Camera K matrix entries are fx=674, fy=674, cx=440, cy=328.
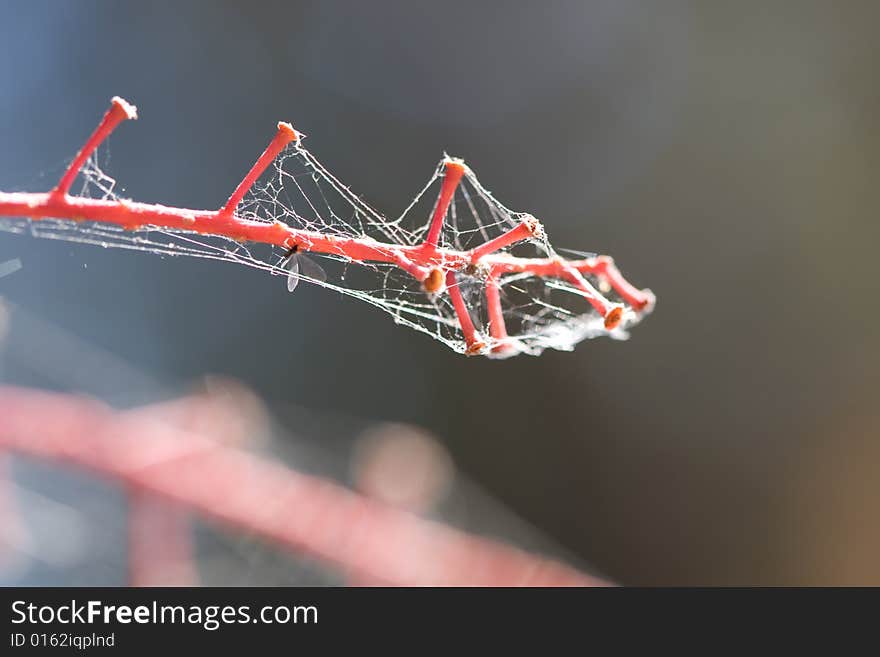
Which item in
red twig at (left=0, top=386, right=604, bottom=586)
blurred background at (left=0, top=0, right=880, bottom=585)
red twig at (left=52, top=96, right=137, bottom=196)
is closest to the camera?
red twig at (left=52, top=96, right=137, bottom=196)

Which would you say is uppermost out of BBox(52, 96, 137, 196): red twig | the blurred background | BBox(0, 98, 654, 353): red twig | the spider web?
the blurred background

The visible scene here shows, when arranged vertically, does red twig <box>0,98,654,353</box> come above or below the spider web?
below

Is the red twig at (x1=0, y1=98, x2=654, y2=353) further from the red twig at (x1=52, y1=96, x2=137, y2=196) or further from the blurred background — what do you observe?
the blurred background

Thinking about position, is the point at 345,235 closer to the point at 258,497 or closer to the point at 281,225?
the point at 281,225

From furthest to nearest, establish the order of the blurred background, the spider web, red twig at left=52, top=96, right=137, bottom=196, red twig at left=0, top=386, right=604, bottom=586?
the blurred background < red twig at left=0, top=386, right=604, bottom=586 < the spider web < red twig at left=52, top=96, right=137, bottom=196

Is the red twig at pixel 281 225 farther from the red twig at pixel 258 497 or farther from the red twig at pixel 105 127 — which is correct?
the red twig at pixel 258 497

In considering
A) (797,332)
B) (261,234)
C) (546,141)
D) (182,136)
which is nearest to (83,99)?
(182,136)

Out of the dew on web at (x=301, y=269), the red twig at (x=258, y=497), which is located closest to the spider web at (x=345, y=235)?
the dew on web at (x=301, y=269)

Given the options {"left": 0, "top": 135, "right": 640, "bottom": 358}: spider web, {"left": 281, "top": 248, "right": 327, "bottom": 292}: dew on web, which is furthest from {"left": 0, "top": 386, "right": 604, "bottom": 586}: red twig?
{"left": 281, "top": 248, "right": 327, "bottom": 292}: dew on web
